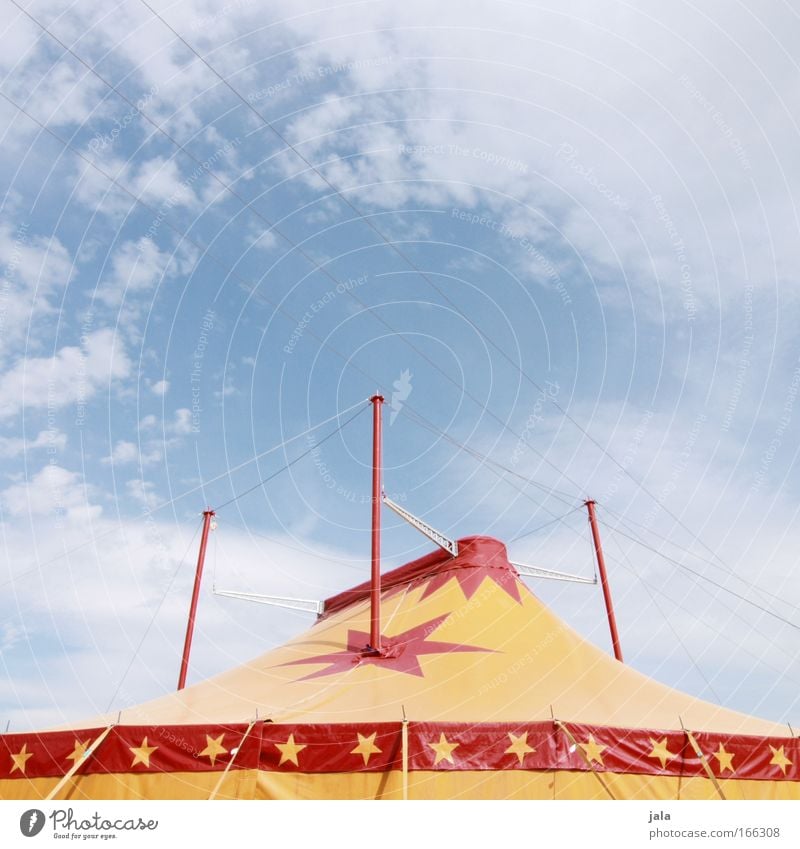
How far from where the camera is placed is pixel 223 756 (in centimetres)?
625

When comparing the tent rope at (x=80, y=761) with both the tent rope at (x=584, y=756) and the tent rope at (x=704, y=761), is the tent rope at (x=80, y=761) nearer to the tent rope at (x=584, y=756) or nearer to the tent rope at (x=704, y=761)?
the tent rope at (x=584, y=756)

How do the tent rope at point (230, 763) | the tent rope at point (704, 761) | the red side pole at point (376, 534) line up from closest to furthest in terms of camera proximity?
the tent rope at point (230, 763) → the tent rope at point (704, 761) → the red side pole at point (376, 534)

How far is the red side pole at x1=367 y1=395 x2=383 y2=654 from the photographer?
877 centimetres

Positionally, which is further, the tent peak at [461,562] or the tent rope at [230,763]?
the tent peak at [461,562]

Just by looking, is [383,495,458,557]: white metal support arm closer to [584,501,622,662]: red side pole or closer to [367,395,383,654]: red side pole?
[367,395,383,654]: red side pole

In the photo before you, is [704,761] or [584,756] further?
[704,761]

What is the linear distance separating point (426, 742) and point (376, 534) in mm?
3618

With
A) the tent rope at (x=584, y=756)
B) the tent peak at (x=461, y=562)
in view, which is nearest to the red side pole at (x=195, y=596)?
the tent peak at (x=461, y=562)

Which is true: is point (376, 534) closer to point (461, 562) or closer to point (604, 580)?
point (461, 562)

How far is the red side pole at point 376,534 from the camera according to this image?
28.8 ft

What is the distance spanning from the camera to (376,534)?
937 cm

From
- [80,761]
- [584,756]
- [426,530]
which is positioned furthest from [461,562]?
[80,761]

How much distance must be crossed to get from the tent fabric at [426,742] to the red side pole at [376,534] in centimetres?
52
